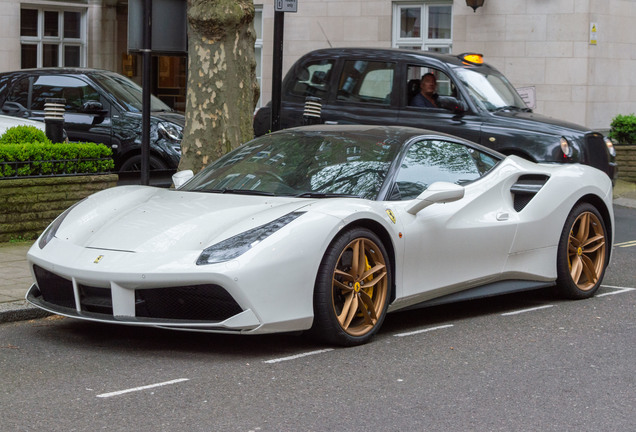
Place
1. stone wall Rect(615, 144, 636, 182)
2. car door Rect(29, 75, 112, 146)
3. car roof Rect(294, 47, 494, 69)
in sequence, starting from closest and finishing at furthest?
1. car roof Rect(294, 47, 494, 69)
2. car door Rect(29, 75, 112, 146)
3. stone wall Rect(615, 144, 636, 182)

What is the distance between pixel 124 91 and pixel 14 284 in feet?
22.1

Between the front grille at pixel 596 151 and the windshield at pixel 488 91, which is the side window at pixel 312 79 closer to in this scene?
the windshield at pixel 488 91

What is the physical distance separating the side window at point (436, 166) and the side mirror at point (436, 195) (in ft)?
0.51

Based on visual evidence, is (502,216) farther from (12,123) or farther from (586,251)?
(12,123)

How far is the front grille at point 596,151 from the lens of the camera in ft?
41.7

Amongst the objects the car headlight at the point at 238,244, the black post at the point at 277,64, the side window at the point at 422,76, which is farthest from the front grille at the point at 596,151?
the car headlight at the point at 238,244

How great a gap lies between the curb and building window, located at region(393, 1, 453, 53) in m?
14.6

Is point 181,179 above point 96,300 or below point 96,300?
above

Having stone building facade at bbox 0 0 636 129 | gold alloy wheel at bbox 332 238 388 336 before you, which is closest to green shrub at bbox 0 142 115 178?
gold alloy wheel at bbox 332 238 388 336

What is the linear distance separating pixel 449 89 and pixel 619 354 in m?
7.05

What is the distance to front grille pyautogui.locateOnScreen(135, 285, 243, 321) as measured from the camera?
5.89 metres

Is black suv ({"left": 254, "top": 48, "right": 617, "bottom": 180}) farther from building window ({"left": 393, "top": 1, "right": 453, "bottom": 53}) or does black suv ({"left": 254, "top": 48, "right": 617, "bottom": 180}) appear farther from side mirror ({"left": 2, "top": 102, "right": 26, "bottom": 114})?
building window ({"left": 393, "top": 1, "right": 453, "bottom": 53})

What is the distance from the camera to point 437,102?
13.0m

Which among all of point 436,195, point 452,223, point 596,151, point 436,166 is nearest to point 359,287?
point 436,195
